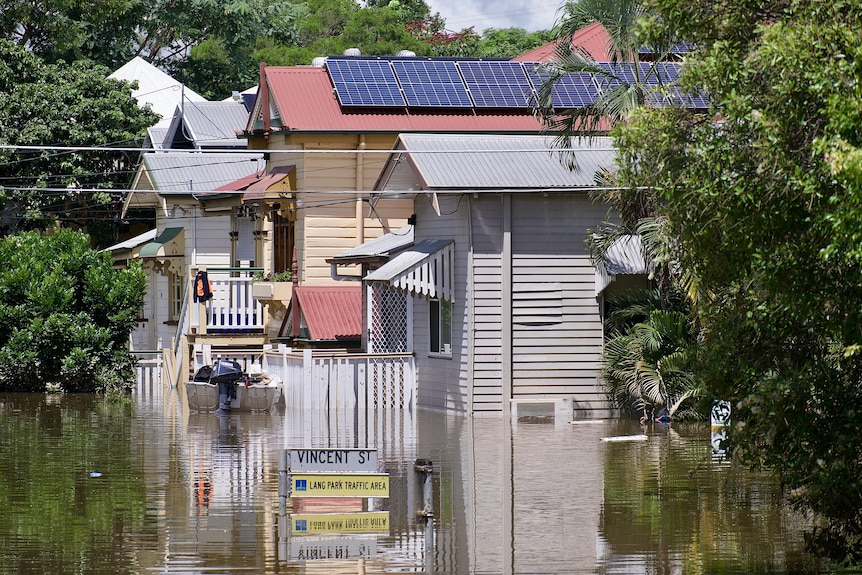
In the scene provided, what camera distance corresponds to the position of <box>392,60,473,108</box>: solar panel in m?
32.1

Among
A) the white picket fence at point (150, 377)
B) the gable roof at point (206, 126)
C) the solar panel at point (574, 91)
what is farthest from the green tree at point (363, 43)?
the solar panel at point (574, 91)

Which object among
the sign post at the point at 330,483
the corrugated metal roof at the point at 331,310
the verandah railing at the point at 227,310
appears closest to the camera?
the sign post at the point at 330,483

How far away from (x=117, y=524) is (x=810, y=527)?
23.5 ft

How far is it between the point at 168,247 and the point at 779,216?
32470 mm

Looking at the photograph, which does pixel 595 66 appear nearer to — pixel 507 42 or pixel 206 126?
pixel 206 126

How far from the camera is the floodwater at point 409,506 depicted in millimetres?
12438

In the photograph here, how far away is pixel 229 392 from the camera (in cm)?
2759

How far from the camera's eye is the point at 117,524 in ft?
46.8

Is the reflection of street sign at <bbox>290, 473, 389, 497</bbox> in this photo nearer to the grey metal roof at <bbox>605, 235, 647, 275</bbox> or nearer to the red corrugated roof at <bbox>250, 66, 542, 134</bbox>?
the grey metal roof at <bbox>605, 235, 647, 275</bbox>

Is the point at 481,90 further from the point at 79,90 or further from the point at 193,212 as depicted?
the point at 79,90

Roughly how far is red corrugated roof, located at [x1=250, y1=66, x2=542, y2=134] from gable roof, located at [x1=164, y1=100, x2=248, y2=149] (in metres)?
9.54

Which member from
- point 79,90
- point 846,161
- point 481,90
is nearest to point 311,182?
point 481,90

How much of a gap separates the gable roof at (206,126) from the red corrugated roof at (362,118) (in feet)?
31.3

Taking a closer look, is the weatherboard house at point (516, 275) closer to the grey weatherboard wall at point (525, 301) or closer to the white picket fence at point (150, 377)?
the grey weatherboard wall at point (525, 301)
